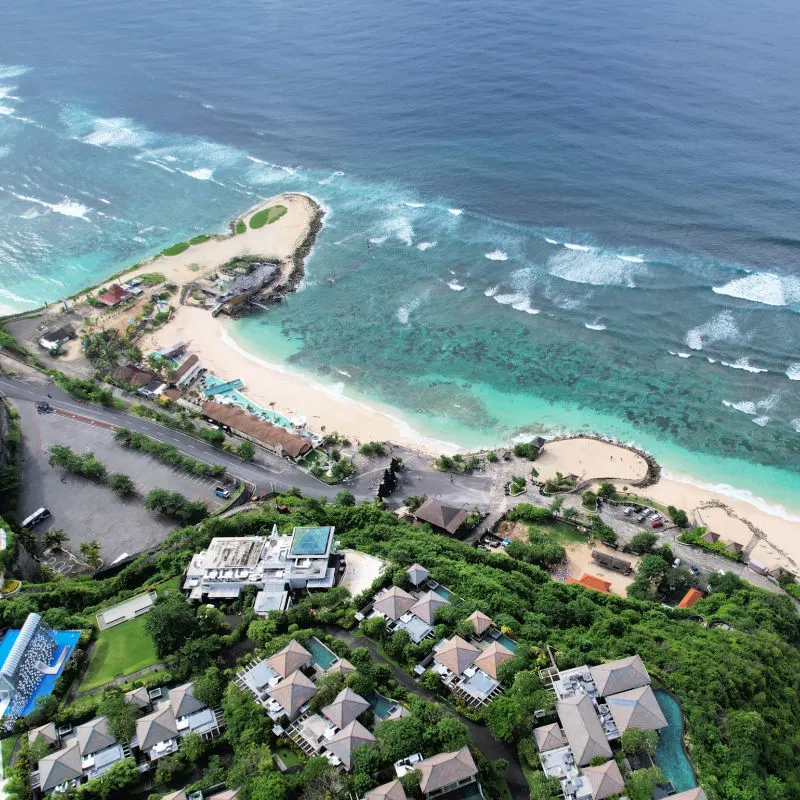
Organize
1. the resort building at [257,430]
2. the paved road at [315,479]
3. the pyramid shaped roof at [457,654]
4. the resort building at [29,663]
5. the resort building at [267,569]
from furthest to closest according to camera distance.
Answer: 1. the resort building at [257,430]
2. the paved road at [315,479]
3. the resort building at [267,569]
4. the pyramid shaped roof at [457,654]
5. the resort building at [29,663]

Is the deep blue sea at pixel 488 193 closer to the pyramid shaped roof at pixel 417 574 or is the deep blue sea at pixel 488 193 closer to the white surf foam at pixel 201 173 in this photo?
the white surf foam at pixel 201 173

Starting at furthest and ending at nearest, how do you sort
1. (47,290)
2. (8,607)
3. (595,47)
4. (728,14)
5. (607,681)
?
(728,14) < (595,47) < (47,290) < (8,607) < (607,681)

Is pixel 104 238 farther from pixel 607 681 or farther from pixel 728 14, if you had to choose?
pixel 728 14

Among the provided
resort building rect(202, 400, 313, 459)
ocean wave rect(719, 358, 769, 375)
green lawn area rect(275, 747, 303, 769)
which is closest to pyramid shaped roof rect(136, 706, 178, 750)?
green lawn area rect(275, 747, 303, 769)

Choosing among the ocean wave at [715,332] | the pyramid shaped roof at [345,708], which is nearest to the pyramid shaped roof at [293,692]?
the pyramid shaped roof at [345,708]

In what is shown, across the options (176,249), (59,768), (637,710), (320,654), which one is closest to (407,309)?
(176,249)

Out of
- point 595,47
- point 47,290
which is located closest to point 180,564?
point 47,290

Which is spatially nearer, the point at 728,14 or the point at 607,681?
the point at 607,681
